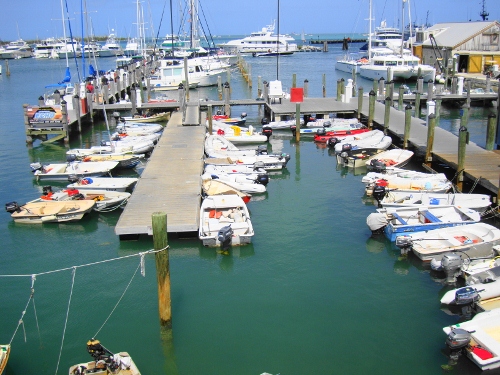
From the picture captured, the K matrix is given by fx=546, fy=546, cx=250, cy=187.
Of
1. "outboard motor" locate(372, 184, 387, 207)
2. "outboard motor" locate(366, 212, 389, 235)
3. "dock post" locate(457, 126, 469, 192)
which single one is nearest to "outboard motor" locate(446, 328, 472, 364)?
"outboard motor" locate(366, 212, 389, 235)

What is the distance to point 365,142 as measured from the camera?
24234 mm

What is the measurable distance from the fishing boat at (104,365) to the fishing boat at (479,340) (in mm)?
5571

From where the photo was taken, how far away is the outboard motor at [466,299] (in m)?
10.9

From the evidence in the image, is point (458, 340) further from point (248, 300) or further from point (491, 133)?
point (491, 133)

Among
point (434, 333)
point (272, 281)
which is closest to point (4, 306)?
point (272, 281)

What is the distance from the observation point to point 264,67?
255 ft

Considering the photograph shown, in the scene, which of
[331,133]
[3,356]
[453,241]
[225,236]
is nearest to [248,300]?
[225,236]

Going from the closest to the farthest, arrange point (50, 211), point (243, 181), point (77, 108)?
1. point (50, 211)
2. point (243, 181)
3. point (77, 108)

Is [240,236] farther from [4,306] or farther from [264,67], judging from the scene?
[264,67]

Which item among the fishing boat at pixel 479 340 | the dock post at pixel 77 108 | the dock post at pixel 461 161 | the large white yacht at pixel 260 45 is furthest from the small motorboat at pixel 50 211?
the large white yacht at pixel 260 45

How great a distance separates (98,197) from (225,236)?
18.9ft

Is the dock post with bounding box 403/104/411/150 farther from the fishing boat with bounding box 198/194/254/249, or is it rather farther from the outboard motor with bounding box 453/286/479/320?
the outboard motor with bounding box 453/286/479/320

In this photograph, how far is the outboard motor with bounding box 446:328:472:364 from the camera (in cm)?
954

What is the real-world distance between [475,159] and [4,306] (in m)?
15.7
